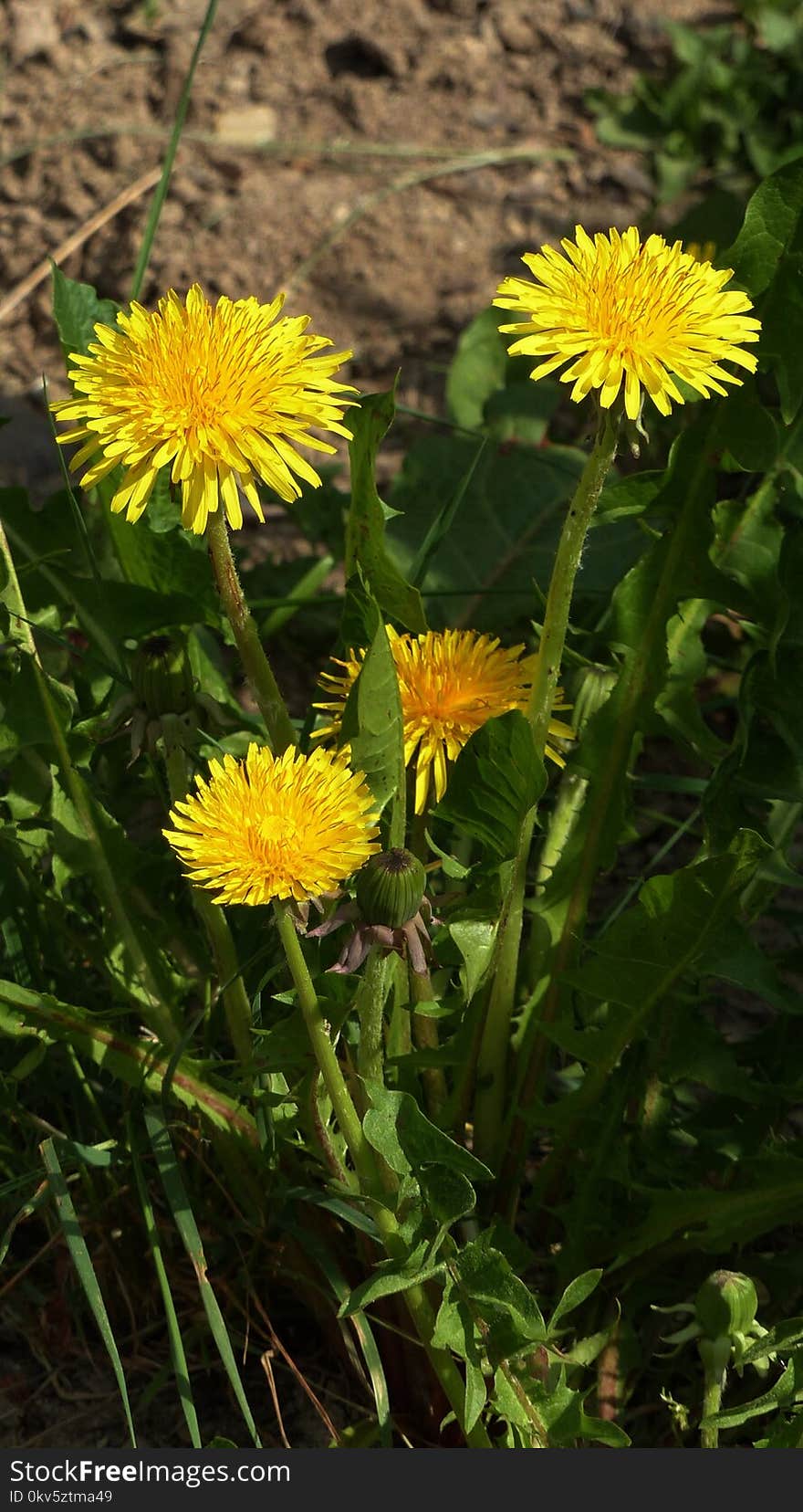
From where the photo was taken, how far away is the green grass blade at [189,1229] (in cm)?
160

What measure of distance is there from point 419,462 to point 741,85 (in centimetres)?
175

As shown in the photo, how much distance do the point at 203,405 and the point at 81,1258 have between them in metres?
0.89

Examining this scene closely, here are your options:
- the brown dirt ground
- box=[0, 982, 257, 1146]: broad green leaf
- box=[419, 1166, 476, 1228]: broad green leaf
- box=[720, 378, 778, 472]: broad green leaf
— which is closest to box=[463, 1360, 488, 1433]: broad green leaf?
box=[419, 1166, 476, 1228]: broad green leaf

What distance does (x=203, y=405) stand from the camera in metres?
1.46

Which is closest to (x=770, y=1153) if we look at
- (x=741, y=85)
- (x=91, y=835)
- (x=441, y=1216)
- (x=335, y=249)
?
(x=441, y=1216)

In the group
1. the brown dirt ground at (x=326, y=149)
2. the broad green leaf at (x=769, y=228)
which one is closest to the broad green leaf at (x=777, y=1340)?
the broad green leaf at (x=769, y=228)

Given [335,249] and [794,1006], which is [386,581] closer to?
[794,1006]

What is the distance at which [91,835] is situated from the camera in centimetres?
183

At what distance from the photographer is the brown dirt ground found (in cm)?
348

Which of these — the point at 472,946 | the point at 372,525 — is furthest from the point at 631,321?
the point at 472,946

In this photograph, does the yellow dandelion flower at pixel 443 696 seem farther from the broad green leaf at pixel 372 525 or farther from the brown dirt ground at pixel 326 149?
the brown dirt ground at pixel 326 149

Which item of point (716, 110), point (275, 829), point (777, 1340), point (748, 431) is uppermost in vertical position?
point (716, 110)

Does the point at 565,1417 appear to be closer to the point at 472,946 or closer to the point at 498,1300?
the point at 498,1300

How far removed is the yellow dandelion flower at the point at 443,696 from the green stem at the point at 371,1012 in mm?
235
